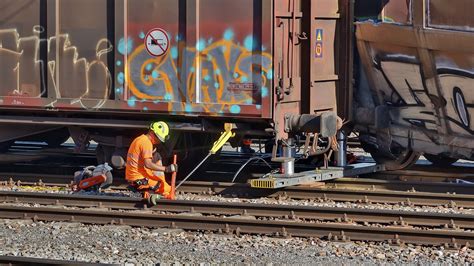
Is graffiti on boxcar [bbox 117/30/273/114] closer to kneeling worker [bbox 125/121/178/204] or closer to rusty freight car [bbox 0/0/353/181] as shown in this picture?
rusty freight car [bbox 0/0/353/181]

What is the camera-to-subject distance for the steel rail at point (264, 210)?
9703 mm

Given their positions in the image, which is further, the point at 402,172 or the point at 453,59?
the point at 402,172

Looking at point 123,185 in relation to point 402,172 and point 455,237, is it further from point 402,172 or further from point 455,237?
point 455,237

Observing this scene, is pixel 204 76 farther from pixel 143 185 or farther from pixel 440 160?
pixel 440 160

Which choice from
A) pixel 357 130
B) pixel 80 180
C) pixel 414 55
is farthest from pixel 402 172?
pixel 80 180

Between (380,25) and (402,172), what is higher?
(380,25)

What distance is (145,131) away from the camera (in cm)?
1241

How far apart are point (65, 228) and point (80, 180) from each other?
186 cm

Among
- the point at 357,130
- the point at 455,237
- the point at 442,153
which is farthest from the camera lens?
the point at 357,130

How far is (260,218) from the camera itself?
10.2 metres

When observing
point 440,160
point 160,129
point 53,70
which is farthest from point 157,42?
point 440,160

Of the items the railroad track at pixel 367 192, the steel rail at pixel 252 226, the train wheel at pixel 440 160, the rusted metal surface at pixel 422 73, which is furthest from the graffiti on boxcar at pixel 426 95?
the steel rail at pixel 252 226

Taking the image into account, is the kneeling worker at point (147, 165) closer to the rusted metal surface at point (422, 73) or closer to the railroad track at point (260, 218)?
the railroad track at point (260, 218)

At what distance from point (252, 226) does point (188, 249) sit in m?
1.00
